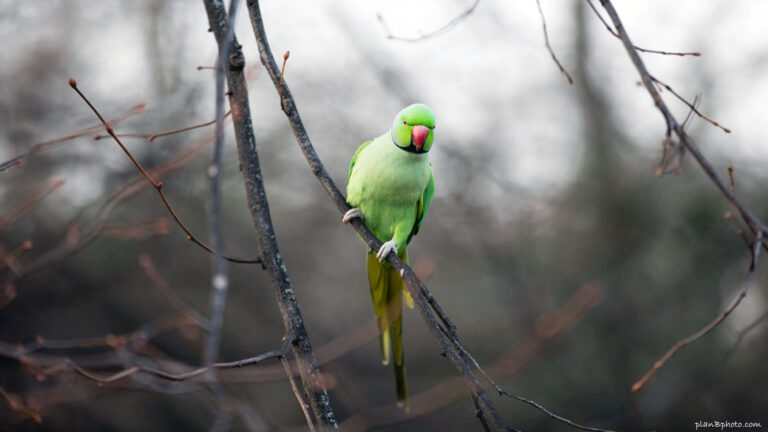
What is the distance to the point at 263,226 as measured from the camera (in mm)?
1613

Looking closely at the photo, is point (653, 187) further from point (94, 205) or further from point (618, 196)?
point (94, 205)

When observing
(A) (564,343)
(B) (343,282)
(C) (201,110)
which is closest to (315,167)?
(C) (201,110)

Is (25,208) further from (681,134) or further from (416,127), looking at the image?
(681,134)

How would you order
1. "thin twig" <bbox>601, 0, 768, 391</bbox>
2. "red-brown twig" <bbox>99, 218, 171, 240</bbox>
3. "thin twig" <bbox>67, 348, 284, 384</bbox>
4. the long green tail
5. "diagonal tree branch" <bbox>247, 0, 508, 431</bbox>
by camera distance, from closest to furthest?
1. "thin twig" <bbox>601, 0, 768, 391</bbox>
2. "thin twig" <bbox>67, 348, 284, 384</bbox>
3. "diagonal tree branch" <bbox>247, 0, 508, 431</bbox>
4. "red-brown twig" <bbox>99, 218, 171, 240</bbox>
5. the long green tail

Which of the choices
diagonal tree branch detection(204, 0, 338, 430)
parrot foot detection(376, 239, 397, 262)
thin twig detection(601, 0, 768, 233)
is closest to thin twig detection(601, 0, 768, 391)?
thin twig detection(601, 0, 768, 233)

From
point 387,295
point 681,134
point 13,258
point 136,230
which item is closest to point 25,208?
point 13,258

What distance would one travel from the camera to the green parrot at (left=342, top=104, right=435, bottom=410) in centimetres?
216

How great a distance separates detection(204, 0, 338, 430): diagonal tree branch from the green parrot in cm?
49

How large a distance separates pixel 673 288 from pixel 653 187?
114cm

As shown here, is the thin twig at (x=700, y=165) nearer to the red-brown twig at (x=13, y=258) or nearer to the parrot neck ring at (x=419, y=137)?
the parrot neck ring at (x=419, y=137)

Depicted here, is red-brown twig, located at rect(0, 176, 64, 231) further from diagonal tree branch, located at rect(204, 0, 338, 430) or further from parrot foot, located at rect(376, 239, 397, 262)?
parrot foot, located at rect(376, 239, 397, 262)

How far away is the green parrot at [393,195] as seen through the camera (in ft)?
7.07

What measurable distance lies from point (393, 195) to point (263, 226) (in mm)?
817

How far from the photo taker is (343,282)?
561 centimetres
